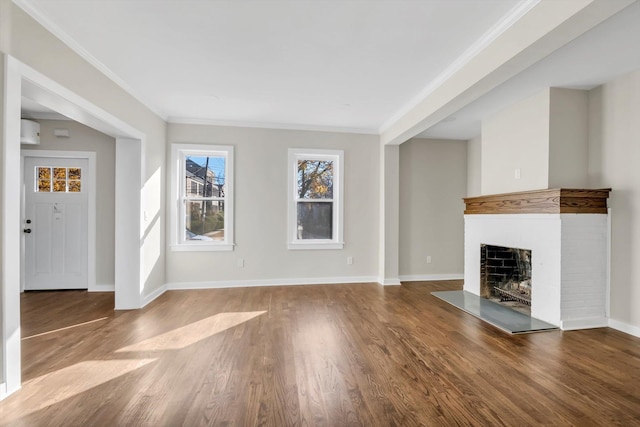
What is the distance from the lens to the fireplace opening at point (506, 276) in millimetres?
3725

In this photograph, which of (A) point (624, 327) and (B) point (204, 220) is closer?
(A) point (624, 327)

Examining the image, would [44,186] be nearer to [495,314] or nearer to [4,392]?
[4,392]

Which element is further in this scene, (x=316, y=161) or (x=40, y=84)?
(x=316, y=161)

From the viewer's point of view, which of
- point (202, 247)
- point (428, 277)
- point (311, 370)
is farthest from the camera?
point (428, 277)

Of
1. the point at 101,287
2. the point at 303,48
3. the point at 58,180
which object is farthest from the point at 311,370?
the point at 58,180

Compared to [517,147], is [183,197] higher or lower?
lower


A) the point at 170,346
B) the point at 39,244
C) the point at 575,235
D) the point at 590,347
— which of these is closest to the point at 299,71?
the point at 170,346

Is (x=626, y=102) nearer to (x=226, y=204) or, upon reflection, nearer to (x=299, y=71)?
(x=299, y=71)

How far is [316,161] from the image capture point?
515 centimetres

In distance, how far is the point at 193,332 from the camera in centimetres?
298

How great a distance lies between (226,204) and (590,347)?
4714 millimetres

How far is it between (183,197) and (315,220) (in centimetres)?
220

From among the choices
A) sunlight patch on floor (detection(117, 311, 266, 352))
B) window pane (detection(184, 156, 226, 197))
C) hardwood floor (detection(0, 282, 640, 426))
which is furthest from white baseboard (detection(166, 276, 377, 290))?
window pane (detection(184, 156, 226, 197))

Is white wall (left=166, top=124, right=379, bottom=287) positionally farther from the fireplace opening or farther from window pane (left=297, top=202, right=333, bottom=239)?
the fireplace opening
